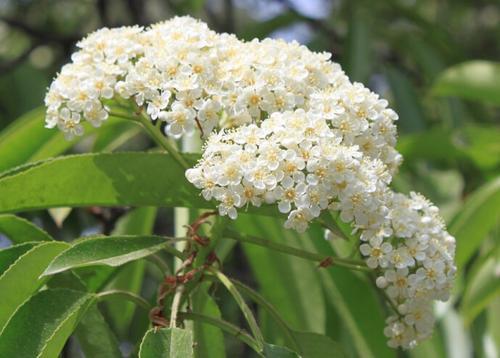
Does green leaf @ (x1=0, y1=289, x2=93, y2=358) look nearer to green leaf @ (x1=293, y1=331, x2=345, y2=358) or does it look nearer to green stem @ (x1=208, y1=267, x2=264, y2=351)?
green stem @ (x1=208, y1=267, x2=264, y2=351)

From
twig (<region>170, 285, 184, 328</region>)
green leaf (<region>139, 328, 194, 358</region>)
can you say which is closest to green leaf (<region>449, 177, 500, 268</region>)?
twig (<region>170, 285, 184, 328</region>)

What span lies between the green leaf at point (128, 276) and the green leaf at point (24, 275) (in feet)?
2.27

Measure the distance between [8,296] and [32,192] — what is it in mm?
218

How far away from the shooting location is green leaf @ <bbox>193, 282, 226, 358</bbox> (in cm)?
163

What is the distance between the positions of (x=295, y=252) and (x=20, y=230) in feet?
1.56

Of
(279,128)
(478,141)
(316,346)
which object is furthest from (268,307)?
(478,141)

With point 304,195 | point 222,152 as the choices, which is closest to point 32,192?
point 222,152

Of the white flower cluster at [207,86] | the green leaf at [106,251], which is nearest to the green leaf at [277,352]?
the green leaf at [106,251]

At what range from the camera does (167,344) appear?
1.34 meters

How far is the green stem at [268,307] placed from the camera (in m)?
1.58

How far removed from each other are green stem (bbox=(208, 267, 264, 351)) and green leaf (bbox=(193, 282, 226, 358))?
0.13 meters

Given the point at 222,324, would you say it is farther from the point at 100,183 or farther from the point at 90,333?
the point at 100,183

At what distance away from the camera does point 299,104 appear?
1541mm

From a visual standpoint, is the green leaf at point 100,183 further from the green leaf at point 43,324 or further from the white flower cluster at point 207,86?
the green leaf at point 43,324
